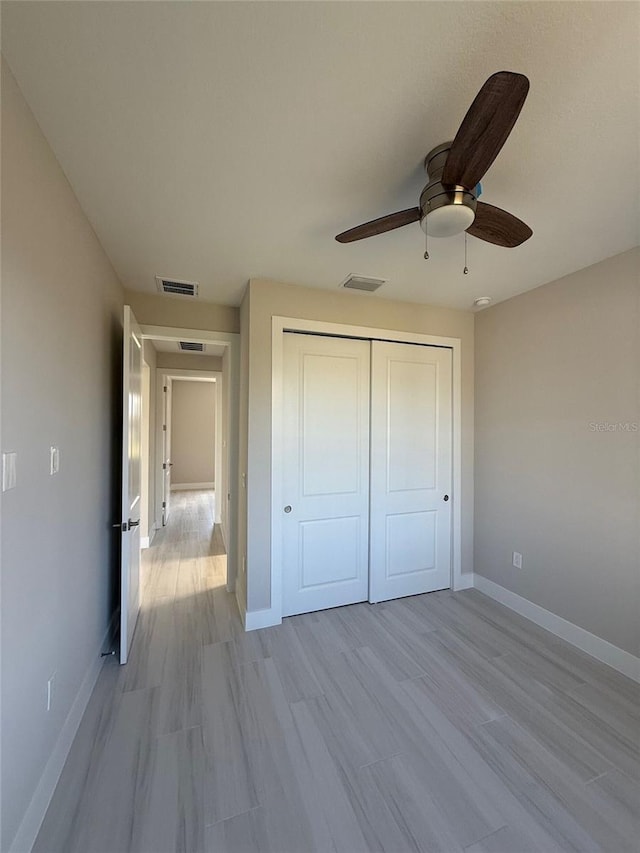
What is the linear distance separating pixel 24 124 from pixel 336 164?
1071mm

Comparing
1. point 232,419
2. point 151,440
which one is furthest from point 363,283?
point 151,440

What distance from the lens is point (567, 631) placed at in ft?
7.73

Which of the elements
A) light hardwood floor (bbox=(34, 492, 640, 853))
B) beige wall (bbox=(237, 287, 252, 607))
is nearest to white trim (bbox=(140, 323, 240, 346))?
beige wall (bbox=(237, 287, 252, 607))

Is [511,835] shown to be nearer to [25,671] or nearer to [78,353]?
[25,671]

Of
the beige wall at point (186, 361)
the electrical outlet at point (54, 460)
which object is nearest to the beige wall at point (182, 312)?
the electrical outlet at point (54, 460)

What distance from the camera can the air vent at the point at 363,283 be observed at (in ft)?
8.09

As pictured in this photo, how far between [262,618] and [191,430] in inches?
250

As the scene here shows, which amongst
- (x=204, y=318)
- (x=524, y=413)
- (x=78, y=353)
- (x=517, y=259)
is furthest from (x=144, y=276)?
(x=524, y=413)

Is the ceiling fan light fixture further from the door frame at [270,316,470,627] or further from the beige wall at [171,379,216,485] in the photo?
the beige wall at [171,379,216,485]

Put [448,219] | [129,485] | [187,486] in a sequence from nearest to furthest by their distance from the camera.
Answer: [448,219], [129,485], [187,486]

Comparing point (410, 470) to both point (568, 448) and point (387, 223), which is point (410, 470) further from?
point (387, 223)

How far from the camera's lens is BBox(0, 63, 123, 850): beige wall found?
3.47 ft

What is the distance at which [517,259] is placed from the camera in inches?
85.7

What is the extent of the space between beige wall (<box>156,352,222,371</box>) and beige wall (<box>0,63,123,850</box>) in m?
2.89
